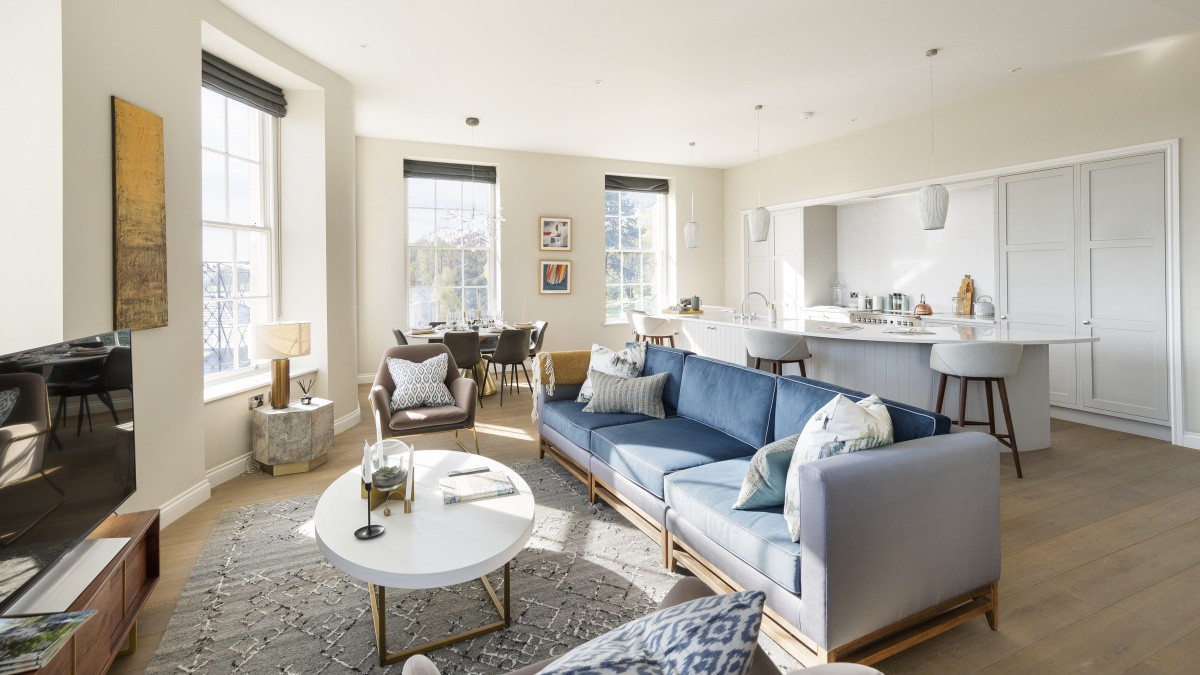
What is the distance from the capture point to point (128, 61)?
292cm

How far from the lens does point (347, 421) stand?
17.1 feet

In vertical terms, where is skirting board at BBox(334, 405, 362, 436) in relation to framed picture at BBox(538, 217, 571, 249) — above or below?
below

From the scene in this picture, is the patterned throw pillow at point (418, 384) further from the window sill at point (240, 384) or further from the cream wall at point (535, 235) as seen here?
the cream wall at point (535, 235)

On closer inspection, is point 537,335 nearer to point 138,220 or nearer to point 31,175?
point 138,220

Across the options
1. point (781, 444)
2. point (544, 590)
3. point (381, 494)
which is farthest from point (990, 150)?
point (381, 494)

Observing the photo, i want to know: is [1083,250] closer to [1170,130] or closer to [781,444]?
[1170,130]

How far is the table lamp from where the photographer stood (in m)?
3.90

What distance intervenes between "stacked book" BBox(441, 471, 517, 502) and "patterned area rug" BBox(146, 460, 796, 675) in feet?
1.40

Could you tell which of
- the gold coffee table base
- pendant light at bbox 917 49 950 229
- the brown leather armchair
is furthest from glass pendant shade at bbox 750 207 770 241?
the gold coffee table base

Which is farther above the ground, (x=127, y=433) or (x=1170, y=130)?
(x=1170, y=130)

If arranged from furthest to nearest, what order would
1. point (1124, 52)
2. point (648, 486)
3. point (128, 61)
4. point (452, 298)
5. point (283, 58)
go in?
point (452, 298) < point (1124, 52) < point (283, 58) < point (128, 61) < point (648, 486)

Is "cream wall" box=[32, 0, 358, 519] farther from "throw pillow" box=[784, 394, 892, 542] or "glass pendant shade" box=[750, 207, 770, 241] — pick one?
"glass pendant shade" box=[750, 207, 770, 241]

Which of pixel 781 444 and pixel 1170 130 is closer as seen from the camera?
pixel 781 444

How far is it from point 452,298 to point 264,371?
328 cm
